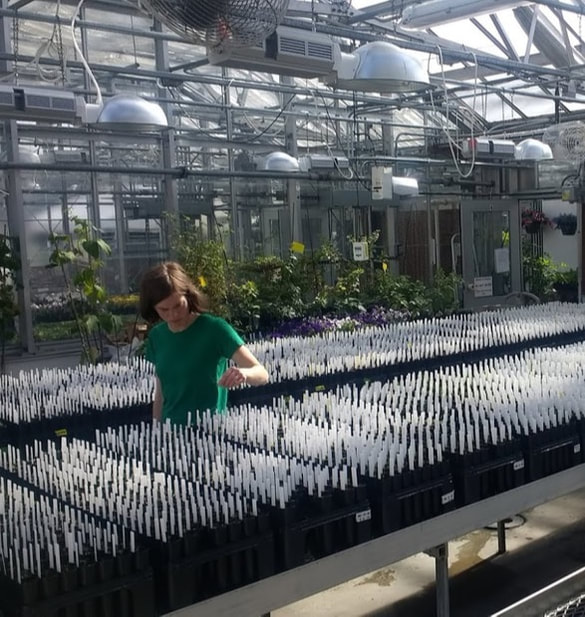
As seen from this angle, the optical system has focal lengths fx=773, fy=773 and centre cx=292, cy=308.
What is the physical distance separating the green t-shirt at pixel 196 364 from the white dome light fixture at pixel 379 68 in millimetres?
1213

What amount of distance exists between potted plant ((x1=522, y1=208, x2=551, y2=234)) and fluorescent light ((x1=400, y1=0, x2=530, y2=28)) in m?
5.46

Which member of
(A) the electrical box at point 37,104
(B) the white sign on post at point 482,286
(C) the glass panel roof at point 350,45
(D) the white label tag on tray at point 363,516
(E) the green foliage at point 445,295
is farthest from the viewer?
(B) the white sign on post at point 482,286

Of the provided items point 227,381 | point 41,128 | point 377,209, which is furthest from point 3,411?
point 377,209

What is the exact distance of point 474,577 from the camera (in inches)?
123

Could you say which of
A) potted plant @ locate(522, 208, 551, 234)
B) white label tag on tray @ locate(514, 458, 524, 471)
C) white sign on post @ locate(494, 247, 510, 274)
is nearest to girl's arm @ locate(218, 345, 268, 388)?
white label tag on tray @ locate(514, 458, 524, 471)

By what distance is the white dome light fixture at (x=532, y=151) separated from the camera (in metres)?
7.28

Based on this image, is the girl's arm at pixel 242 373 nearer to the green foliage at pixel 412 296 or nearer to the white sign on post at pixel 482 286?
the green foliage at pixel 412 296

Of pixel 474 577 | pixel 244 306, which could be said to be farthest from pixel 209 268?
pixel 474 577

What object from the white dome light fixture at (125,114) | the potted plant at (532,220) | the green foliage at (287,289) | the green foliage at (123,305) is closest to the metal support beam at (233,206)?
the green foliage at (287,289)

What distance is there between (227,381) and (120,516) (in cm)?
70

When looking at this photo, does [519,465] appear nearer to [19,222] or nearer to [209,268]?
[209,268]

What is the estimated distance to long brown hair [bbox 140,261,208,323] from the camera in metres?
2.33

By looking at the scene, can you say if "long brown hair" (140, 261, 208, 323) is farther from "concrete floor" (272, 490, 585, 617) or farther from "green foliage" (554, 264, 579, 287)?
"green foliage" (554, 264, 579, 287)

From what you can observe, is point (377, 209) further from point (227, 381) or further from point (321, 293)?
point (227, 381)
